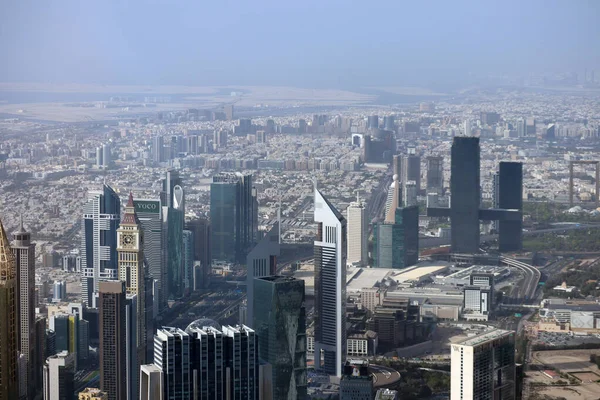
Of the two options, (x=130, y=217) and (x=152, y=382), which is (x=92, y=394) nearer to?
(x=152, y=382)

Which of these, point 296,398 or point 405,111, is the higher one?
point 405,111

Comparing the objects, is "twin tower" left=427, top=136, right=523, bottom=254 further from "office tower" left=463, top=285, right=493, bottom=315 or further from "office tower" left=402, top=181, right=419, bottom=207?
"office tower" left=463, top=285, right=493, bottom=315

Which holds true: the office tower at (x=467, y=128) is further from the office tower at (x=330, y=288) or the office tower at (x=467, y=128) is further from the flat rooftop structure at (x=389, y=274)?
the office tower at (x=330, y=288)

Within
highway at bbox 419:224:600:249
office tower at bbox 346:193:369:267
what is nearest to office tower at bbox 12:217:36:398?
office tower at bbox 346:193:369:267

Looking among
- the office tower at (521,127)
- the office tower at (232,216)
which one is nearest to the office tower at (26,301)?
the office tower at (232,216)

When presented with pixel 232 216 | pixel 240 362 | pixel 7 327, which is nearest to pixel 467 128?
pixel 232 216

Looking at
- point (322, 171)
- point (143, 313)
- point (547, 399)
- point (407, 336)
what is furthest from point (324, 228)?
point (322, 171)

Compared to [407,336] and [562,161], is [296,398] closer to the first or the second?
[407,336]
